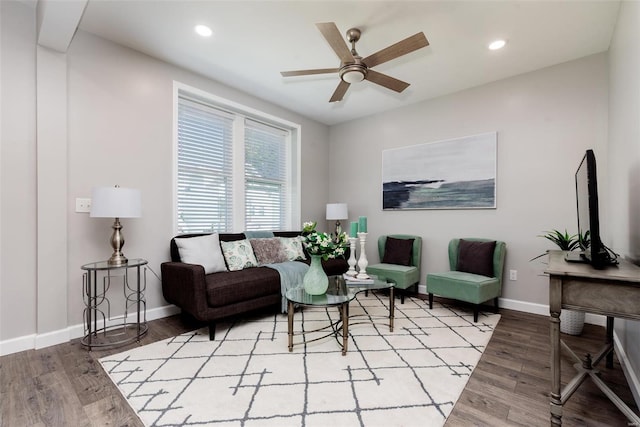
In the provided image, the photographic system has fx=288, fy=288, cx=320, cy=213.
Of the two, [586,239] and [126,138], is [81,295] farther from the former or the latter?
[586,239]

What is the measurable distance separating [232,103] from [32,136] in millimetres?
1998

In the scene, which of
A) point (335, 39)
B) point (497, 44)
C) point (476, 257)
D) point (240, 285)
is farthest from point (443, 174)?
point (240, 285)

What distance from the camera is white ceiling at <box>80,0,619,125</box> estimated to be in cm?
228

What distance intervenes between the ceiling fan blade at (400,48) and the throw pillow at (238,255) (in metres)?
2.25

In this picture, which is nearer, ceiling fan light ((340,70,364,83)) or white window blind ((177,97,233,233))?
ceiling fan light ((340,70,364,83))

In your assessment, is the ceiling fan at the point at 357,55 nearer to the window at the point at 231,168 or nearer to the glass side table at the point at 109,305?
the window at the point at 231,168

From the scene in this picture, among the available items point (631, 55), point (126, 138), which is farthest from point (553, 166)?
point (126, 138)

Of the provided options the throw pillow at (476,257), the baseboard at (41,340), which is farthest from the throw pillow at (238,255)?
the throw pillow at (476,257)

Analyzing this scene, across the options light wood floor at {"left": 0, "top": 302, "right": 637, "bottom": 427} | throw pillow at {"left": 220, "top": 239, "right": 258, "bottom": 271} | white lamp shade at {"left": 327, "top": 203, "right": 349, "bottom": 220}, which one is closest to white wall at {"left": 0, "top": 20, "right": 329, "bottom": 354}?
light wood floor at {"left": 0, "top": 302, "right": 637, "bottom": 427}

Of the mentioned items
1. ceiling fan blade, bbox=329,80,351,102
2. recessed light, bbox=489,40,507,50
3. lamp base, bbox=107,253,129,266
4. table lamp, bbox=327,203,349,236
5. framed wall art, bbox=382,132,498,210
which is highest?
recessed light, bbox=489,40,507,50

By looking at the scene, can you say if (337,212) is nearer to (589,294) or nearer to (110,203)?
(110,203)

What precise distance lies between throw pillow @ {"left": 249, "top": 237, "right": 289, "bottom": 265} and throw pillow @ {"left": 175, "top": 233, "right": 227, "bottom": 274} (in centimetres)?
46

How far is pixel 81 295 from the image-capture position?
8.39 ft

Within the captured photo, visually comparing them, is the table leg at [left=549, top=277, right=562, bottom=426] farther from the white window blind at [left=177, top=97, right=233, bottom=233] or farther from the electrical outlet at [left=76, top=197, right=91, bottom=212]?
the electrical outlet at [left=76, top=197, right=91, bottom=212]
